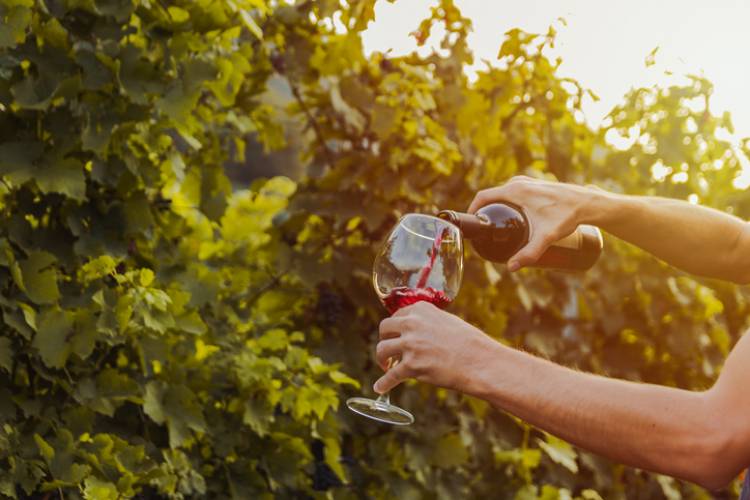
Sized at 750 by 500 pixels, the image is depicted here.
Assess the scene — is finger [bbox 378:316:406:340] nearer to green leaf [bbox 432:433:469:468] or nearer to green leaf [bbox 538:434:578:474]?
green leaf [bbox 432:433:469:468]

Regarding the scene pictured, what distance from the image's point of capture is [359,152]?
12.1 ft

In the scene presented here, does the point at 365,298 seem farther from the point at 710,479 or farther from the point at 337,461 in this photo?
the point at 710,479

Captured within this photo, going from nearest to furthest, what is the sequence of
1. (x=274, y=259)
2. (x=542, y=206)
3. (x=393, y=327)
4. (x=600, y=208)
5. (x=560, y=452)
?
(x=393, y=327), (x=542, y=206), (x=600, y=208), (x=274, y=259), (x=560, y=452)

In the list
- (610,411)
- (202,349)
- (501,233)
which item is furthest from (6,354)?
(610,411)

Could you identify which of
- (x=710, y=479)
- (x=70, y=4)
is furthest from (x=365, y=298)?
(x=710, y=479)

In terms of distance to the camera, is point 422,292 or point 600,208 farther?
point 600,208

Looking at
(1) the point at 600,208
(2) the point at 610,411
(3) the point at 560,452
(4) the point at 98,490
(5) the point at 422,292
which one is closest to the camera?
(2) the point at 610,411

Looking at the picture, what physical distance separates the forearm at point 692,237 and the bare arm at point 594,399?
713mm

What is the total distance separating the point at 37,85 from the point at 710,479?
5.79 ft

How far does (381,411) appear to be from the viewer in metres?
2.18

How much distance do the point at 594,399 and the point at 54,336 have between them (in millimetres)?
1339

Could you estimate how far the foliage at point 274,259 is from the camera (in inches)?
103

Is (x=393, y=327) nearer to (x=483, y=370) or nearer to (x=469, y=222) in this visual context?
(x=483, y=370)

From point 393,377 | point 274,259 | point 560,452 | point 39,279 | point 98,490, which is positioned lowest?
point 560,452
